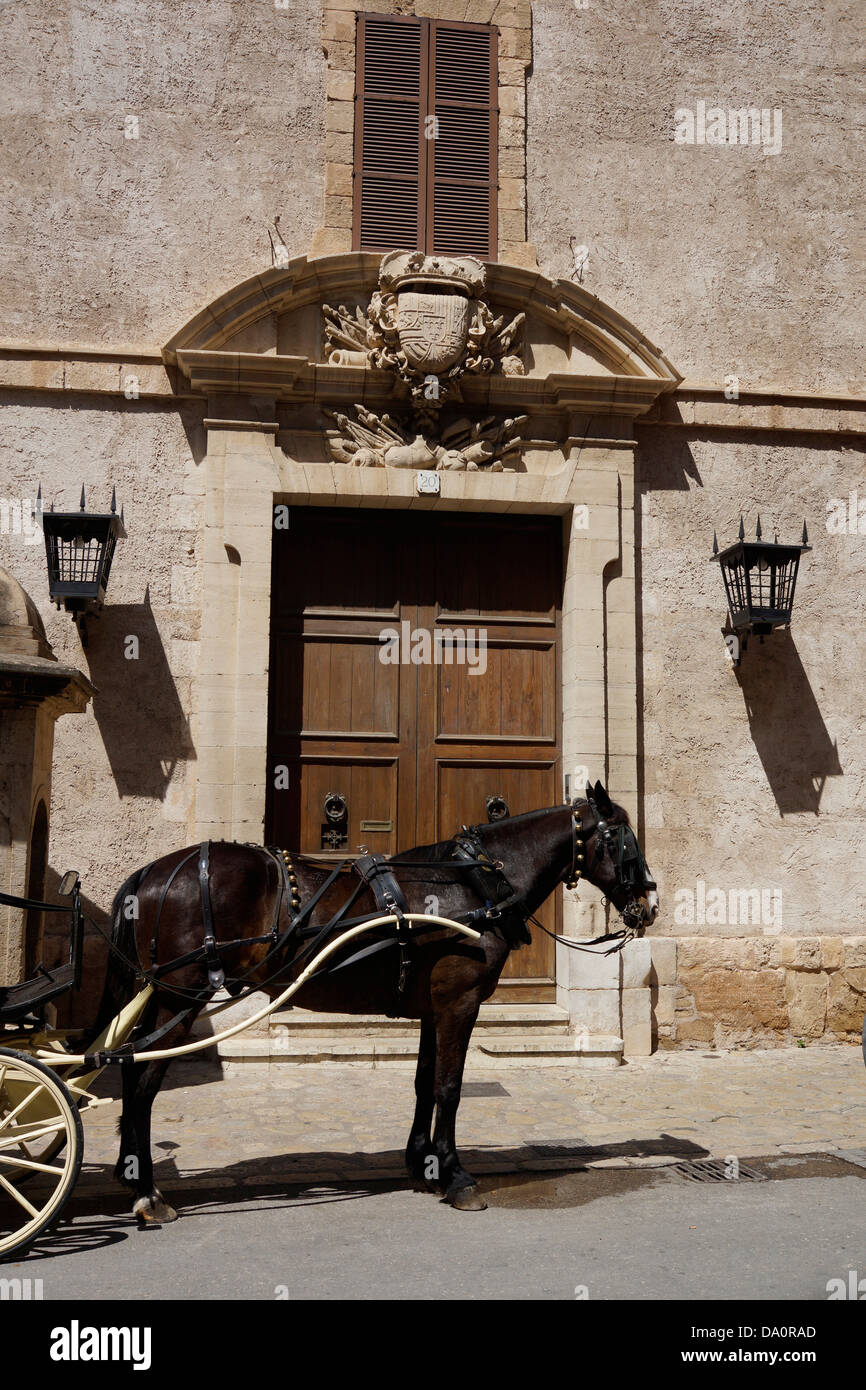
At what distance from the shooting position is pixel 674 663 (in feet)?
29.6

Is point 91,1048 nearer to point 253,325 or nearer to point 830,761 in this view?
point 253,325

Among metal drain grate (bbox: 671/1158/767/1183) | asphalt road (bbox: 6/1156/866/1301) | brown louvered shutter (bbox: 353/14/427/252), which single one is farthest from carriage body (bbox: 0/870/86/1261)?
brown louvered shutter (bbox: 353/14/427/252)

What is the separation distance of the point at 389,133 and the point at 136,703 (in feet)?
15.9

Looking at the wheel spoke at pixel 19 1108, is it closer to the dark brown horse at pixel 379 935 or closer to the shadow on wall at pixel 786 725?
the dark brown horse at pixel 379 935

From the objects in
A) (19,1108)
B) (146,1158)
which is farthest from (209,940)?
(19,1108)

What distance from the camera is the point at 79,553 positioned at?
818cm

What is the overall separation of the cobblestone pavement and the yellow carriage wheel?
90cm

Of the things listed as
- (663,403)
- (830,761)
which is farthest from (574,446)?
(830,761)

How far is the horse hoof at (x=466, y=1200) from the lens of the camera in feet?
16.0

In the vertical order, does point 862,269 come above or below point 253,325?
above

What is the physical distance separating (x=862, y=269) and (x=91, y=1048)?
8403mm

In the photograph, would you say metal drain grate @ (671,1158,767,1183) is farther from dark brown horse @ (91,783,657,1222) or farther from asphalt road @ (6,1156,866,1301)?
dark brown horse @ (91,783,657,1222)

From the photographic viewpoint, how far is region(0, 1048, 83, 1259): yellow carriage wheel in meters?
4.05
